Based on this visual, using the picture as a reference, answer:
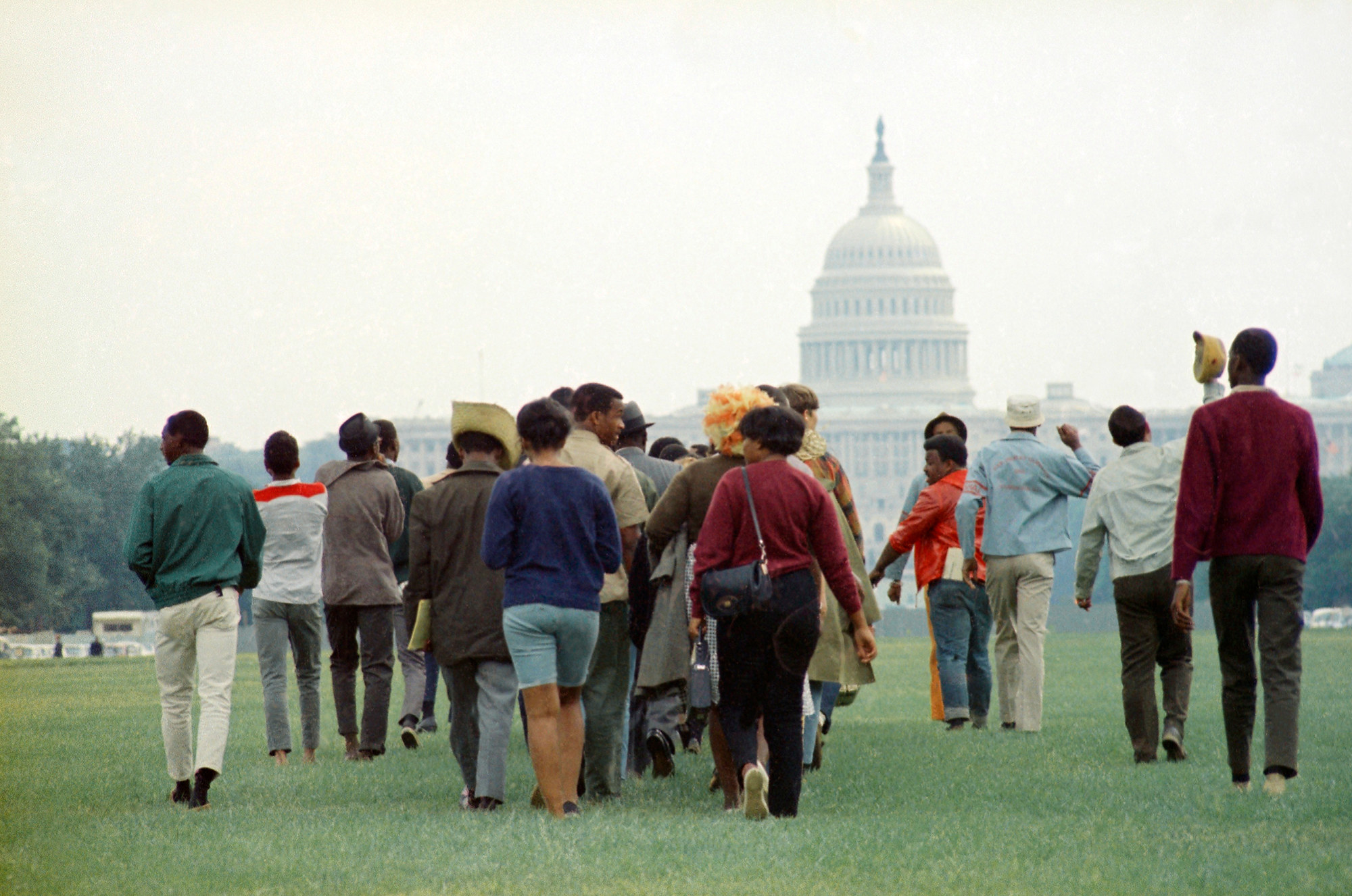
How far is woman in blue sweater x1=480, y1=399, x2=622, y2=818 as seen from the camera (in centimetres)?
950

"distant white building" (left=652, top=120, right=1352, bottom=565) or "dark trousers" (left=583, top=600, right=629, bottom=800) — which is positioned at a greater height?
"distant white building" (left=652, top=120, right=1352, bottom=565)

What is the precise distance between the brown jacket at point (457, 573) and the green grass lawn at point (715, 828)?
2.35 ft

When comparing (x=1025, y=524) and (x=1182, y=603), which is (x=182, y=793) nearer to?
(x=1182, y=603)

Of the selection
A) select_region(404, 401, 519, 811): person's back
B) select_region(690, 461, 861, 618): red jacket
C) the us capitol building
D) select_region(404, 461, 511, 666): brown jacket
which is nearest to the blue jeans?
select_region(404, 401, 519, 811): person's back

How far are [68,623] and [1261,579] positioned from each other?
2087 inches

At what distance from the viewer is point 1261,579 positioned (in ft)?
32.1

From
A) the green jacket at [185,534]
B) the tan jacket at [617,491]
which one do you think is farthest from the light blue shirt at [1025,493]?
the green jacket at [185,534]

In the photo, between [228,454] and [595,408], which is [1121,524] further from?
[228,454]

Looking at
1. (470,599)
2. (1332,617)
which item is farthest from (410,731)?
(1332,617)

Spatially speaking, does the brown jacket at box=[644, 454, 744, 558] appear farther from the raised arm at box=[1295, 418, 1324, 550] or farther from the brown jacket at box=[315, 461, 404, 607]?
the brown jacket at box=[315, 461, 404, 607]

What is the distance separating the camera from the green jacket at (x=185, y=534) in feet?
33.9

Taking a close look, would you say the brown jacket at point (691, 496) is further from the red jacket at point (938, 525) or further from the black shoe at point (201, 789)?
the red jacket at point (938, 525)

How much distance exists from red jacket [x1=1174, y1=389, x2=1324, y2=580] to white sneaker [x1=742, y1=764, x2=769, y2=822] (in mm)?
1921

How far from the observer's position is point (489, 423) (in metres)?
10.3
